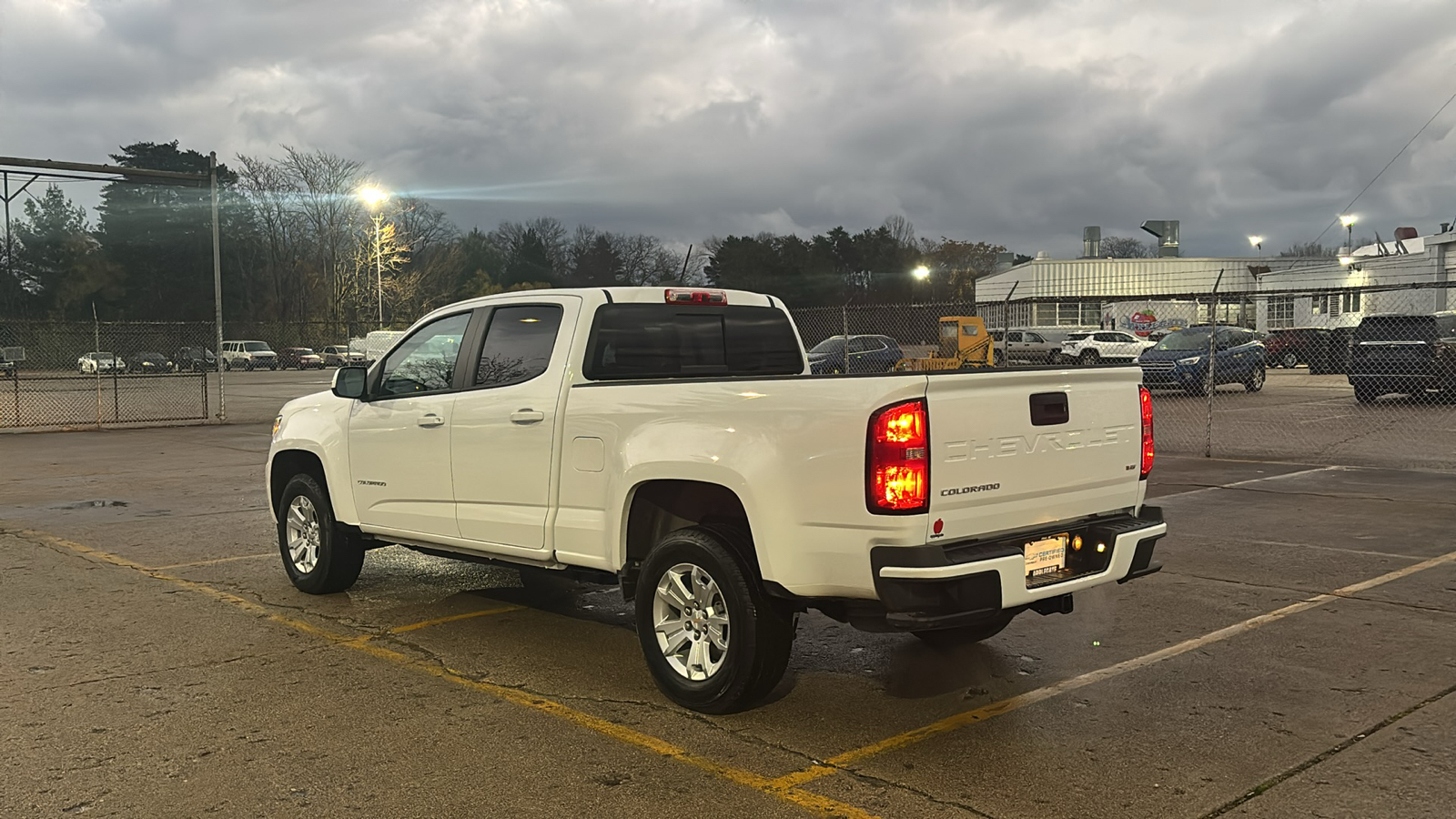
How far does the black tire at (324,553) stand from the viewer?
7.05 m

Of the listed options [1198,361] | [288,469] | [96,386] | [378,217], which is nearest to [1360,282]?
[1198,361]

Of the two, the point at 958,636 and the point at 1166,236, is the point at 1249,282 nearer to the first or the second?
the point at 1166,236

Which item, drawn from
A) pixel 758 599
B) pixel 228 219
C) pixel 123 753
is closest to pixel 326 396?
pixel 123 753

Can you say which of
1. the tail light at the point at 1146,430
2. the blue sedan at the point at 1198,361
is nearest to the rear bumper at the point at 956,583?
the tail light at the point at 1146,430

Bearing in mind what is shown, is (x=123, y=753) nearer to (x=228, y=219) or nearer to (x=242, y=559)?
(x=242, y=559)

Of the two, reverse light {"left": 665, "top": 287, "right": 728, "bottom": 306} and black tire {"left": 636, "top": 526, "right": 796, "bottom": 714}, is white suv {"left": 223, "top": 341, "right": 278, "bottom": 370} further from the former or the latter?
black tire {"left": 636, "top": 526, "right": 796, "bottom": 714}

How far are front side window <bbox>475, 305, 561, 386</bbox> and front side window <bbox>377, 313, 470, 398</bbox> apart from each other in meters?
0.29

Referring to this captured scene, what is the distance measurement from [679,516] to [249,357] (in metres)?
62.0

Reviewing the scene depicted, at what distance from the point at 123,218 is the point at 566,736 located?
89912mm

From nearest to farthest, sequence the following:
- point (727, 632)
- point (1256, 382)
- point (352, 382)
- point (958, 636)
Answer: point (727, 632)
point (958, 636)
point (352, 382)
point (1256, 382)

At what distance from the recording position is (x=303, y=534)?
7.40 meters

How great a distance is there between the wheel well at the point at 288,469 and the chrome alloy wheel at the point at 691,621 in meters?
3.25

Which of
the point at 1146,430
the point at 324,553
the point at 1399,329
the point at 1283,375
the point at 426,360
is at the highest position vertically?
the point at 1399,329

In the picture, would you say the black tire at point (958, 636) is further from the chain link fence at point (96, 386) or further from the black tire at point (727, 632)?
the chain link fence at point (96, 386)
